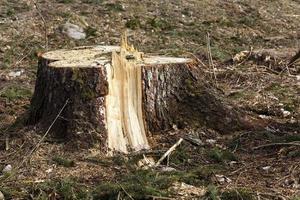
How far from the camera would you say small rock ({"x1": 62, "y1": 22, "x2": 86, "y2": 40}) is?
8.51 metres

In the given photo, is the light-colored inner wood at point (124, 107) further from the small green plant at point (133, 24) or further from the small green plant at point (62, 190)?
the small green plant at point (133, 24)

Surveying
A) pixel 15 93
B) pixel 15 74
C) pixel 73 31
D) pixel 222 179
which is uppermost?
pixel 73 31

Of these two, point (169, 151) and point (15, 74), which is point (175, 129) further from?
point (15, 74)

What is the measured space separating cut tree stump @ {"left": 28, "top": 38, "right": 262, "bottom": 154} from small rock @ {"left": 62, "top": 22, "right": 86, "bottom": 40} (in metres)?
3.30

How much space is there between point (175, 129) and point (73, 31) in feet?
13.6

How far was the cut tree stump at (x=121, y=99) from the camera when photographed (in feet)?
14.4

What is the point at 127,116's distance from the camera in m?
4.63

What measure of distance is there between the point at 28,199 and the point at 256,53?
4911 mm

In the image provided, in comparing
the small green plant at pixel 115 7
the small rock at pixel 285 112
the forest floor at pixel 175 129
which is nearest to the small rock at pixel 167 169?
the forest floor at pixel 175 129

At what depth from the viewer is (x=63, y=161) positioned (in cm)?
409

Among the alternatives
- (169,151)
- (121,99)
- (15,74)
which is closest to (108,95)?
(121,99)

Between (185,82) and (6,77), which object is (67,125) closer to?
(185,82)

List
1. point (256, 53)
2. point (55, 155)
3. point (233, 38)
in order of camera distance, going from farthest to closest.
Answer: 1. point (233, 38)
2. point (256, 53)
3. point (55, 155)

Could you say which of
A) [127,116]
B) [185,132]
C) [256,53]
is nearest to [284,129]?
[185,132]
